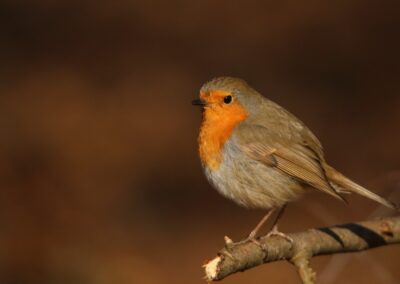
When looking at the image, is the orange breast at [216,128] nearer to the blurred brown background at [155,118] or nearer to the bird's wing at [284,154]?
the bird's wing at [284,154]

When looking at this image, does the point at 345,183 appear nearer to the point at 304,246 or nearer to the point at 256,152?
the point at 256,152

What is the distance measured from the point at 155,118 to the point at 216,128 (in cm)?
515

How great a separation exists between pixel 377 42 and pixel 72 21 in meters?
3.86

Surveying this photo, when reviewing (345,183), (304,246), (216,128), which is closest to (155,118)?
(216,128)

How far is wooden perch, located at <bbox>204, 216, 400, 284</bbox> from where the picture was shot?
3.84 meters

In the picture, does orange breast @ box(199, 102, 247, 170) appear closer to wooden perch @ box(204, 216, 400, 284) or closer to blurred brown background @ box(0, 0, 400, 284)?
wooden perch @ box(204, 216, 400, 284)

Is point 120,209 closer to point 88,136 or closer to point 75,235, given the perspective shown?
point 75,235

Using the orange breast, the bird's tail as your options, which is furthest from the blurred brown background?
the orange breast

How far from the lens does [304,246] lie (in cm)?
423

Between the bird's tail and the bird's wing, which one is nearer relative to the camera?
the bird's tail

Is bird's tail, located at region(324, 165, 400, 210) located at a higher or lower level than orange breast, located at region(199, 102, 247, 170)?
lower

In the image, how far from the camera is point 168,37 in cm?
1127

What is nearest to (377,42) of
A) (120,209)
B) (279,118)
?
(120,209)

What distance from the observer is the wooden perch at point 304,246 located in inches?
151
